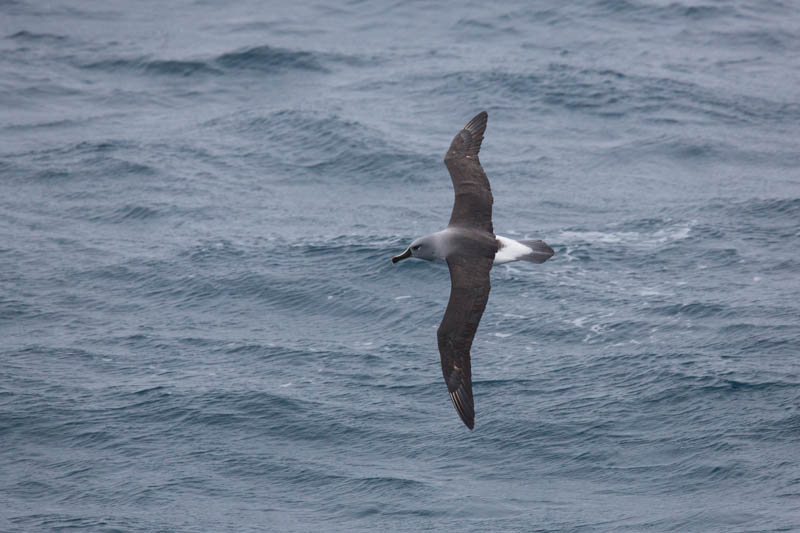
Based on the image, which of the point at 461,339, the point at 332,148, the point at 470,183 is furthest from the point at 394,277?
the point at 461,339

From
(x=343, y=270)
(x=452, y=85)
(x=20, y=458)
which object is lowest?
(x=20, y=458)

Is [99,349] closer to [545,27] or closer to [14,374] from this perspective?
[14,374]

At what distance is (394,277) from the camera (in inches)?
1319

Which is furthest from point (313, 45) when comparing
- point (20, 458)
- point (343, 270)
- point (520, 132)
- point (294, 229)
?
point (20, 458)

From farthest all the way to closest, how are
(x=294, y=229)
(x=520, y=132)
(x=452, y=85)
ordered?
1. (x=452, y=85)
2. (x=520, y=132)
3. (x=294, y=229)

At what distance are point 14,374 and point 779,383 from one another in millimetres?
17570

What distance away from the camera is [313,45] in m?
48.1

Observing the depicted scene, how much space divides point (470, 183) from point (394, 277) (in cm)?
990

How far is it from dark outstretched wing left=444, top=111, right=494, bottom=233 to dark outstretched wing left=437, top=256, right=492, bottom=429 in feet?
6.23

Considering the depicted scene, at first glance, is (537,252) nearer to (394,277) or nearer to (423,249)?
(423,249)

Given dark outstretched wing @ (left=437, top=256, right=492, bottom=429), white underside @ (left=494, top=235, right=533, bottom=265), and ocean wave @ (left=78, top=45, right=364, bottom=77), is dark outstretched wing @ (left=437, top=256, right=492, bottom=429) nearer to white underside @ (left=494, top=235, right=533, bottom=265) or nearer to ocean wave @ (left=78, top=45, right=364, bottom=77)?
white underside @ (left=494, top=235, right=533, bottom=265)

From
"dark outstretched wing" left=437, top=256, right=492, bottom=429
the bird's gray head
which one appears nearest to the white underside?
"dark outstretched wing" left=437, top=256, right=492, bottom=429

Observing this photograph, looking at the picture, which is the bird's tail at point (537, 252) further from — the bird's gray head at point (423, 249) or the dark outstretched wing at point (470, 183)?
the bird's gray head at point (423, 249)

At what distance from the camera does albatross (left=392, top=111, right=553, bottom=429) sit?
21.4 m
